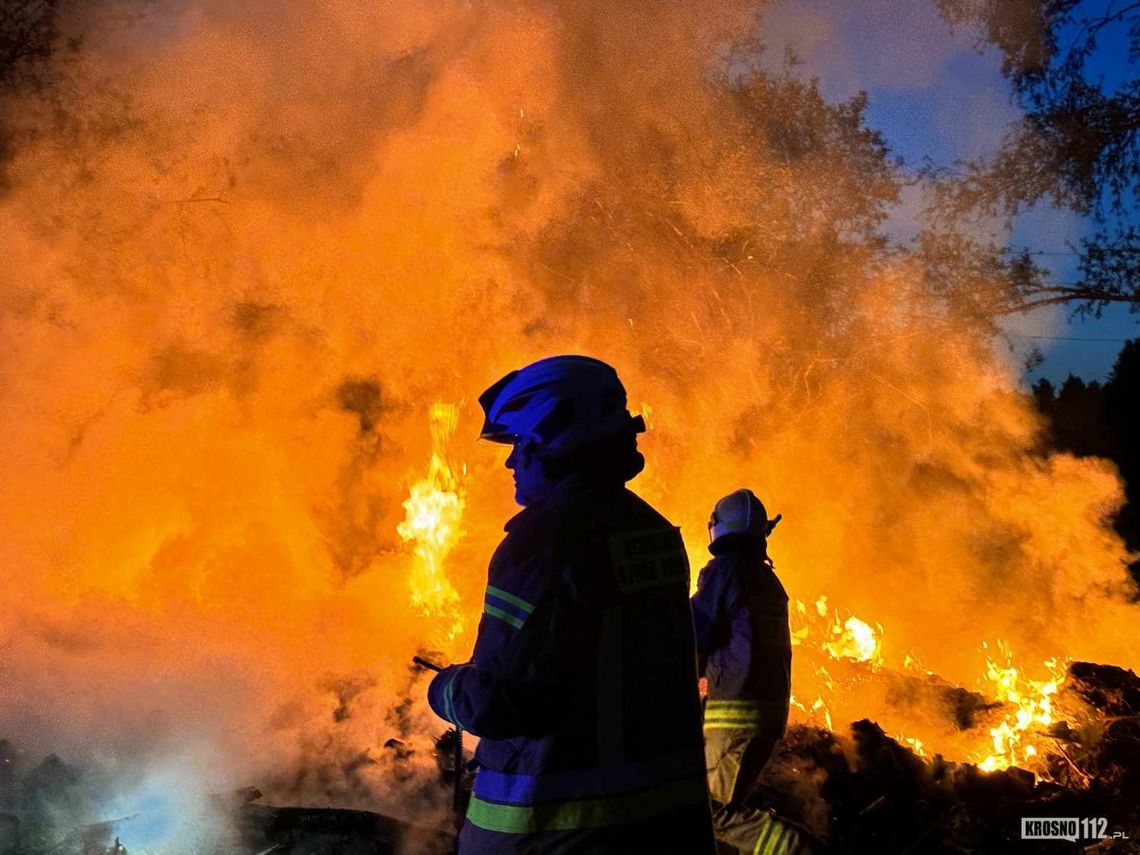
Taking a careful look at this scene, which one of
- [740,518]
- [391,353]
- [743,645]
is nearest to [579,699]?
[743,645]

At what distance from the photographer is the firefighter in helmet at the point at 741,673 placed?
174 inches

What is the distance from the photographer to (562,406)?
2.39 meters

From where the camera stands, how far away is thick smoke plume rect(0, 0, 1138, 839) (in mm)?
6754

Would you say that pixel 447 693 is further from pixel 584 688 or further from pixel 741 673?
pixel 741 673

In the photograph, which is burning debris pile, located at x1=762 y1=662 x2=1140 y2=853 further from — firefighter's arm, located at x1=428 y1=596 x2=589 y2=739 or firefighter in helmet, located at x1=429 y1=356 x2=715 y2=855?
firefighter's arm, located at x1=428 y1=596 x2=589 y2=739

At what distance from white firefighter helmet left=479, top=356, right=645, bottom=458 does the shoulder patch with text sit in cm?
29

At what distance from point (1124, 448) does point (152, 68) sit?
19544 millimetres

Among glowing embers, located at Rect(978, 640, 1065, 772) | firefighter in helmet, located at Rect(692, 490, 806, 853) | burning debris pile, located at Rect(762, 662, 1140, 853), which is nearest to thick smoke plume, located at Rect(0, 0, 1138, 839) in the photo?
glowing embers, located at Rect(978, 640, 1065, 772)

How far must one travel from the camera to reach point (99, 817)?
4727 millimetres

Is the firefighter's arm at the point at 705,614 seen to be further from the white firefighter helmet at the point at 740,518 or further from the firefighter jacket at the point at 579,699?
the firefighter jacket at the point at 579,699

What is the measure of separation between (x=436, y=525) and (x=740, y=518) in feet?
16.8

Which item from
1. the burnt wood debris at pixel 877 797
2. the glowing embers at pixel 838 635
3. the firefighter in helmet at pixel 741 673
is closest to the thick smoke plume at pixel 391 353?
the glowing embers at pixel 838 635

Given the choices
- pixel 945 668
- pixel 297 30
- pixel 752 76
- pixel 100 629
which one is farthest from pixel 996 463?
pixel 100 629

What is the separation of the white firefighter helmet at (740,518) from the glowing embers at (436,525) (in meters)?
4.38
